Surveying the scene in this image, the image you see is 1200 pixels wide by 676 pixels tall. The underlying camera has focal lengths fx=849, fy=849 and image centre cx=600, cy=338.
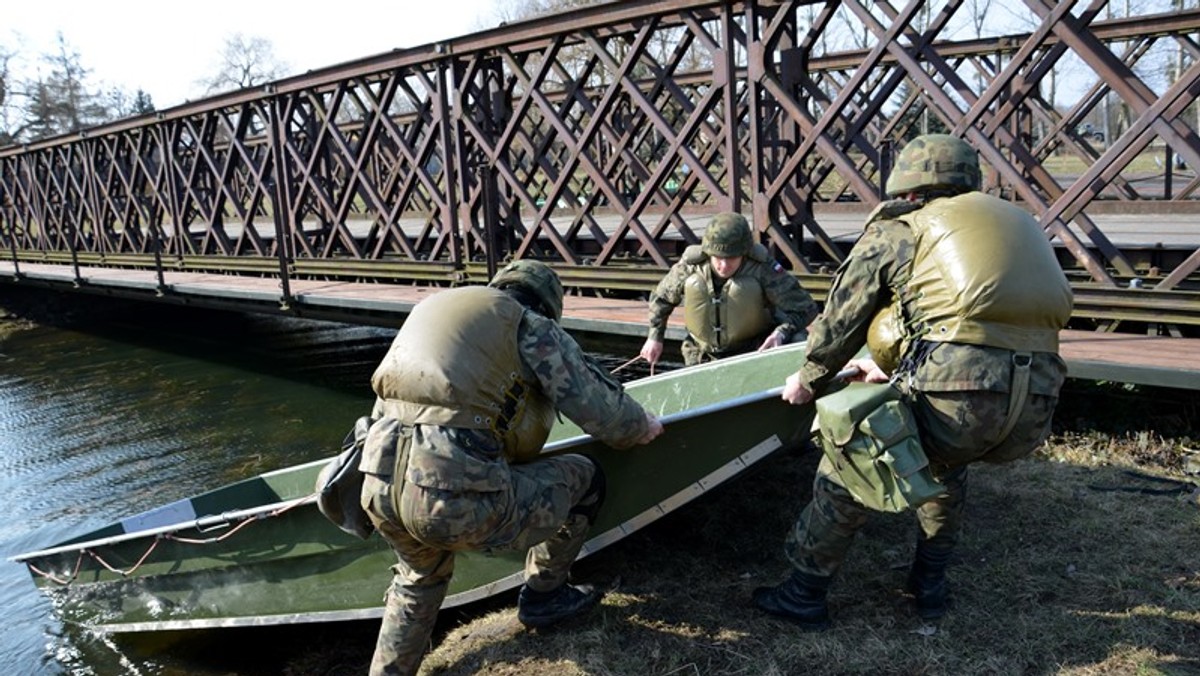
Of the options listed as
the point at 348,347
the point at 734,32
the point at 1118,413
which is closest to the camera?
the point at 1118,413

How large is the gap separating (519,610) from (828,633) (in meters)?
1.56

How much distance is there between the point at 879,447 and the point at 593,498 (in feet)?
4.73

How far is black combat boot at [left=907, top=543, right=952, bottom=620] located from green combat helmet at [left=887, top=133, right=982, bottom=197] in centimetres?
169

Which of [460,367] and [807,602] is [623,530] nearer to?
[807,602]

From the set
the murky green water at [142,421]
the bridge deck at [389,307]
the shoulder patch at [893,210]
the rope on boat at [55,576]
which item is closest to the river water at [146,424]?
the murky green water at [142,421]

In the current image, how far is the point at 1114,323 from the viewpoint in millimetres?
6109

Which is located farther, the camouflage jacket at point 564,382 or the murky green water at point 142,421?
the murky green water at point 142,421

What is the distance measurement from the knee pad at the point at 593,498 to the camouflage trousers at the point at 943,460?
3.12 feet

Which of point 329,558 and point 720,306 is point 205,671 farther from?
point 720,306

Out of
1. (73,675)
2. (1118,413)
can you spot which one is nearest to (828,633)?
(1118,413)

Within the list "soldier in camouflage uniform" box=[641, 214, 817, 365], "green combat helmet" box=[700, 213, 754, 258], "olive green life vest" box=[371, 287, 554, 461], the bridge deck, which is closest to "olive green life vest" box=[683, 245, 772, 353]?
"soldier in camouflage uniform" box=[641, 214, 817, 365]

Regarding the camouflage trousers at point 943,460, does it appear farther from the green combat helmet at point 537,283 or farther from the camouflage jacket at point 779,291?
the camouflage jacket at point 779,291

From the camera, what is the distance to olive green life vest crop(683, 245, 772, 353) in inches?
223

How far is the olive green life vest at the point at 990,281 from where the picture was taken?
335cm
